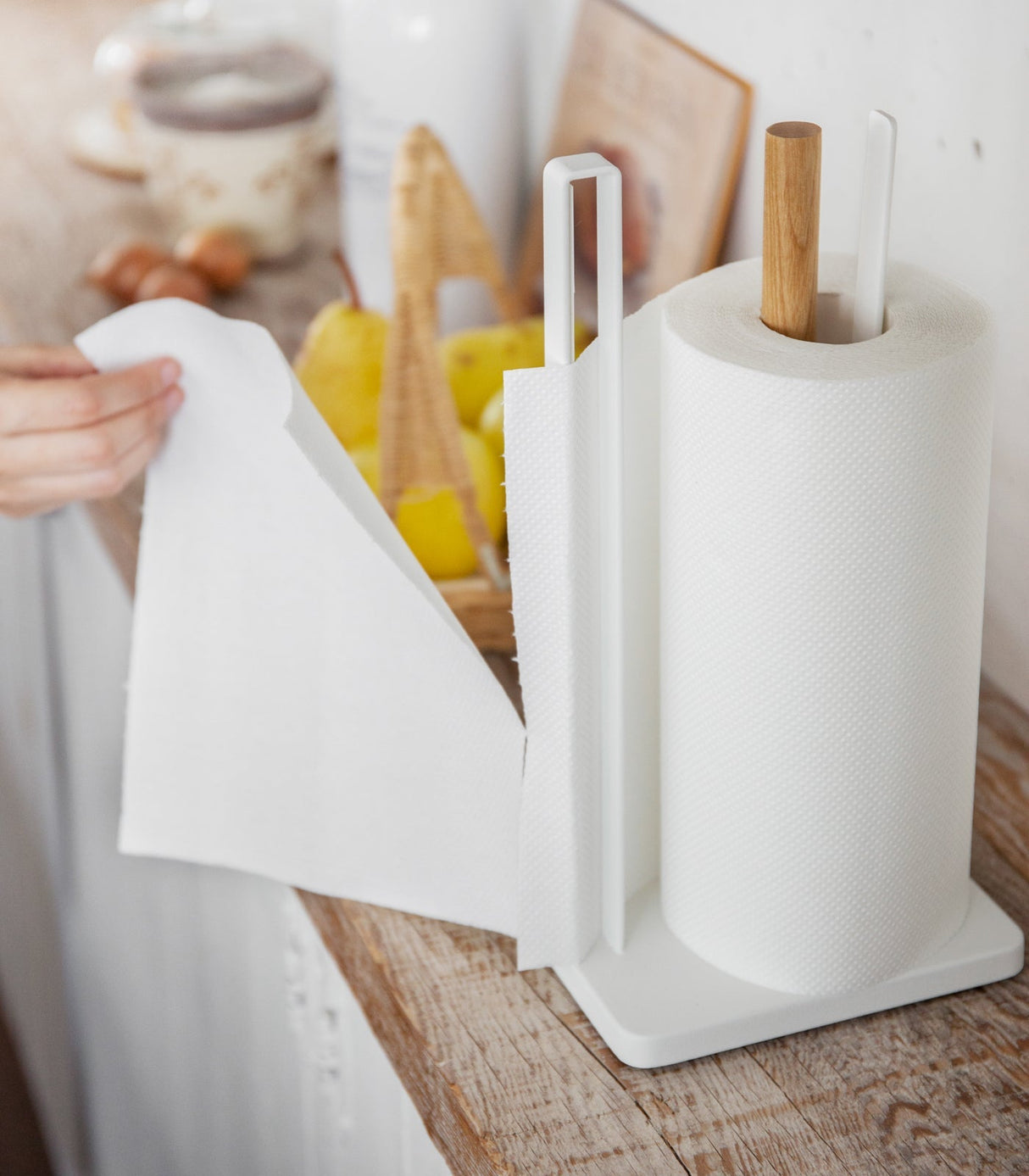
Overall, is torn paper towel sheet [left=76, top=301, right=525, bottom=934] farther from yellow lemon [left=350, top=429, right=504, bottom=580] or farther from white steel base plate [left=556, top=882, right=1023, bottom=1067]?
yellow lemon [left=350, top=429, right=504, bottom=580]

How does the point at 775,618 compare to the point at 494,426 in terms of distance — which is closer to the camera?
the point at 775,618

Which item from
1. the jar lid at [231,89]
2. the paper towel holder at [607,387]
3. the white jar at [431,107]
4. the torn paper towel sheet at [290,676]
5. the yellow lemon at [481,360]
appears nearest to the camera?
the paper towel holder at [607,387]

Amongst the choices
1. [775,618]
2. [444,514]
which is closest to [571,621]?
[775,618]

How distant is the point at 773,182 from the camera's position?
0.46m

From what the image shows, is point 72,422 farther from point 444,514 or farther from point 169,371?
point 444,514

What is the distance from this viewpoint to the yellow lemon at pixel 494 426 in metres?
0.81

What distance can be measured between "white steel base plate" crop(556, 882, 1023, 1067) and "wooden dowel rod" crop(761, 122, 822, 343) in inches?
9.8

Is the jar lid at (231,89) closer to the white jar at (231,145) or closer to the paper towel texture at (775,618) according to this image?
the white jar at (231,145)

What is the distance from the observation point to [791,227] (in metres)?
0.46

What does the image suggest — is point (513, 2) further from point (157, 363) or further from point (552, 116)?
point (157, 363)

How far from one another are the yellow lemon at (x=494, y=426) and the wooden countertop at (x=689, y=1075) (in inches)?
11.9

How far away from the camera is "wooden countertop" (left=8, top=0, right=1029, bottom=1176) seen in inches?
19.6

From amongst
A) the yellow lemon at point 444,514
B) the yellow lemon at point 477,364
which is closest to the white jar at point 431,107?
the yellow lemon at point 477,364

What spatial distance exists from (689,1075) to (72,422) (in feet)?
1.24
